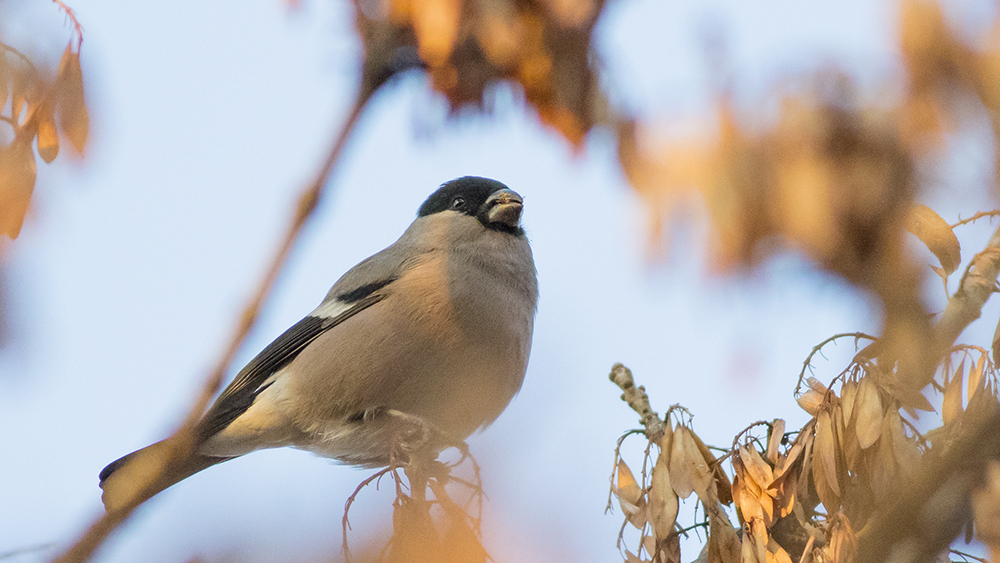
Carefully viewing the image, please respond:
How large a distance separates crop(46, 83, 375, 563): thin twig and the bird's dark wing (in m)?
2.83

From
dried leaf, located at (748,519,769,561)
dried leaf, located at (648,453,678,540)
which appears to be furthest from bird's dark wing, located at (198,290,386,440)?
dried leaf, located at (748,519,769,561)

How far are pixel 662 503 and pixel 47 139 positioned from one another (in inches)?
69.2

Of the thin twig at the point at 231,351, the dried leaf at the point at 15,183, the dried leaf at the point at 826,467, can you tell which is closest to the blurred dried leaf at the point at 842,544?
the dried leaf at the point at 826,467

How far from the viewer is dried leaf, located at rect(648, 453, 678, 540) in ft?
6.53

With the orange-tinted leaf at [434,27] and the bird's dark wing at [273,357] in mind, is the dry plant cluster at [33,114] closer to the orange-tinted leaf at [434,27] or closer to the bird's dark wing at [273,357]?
the orange-tinted leaf at [434,27]

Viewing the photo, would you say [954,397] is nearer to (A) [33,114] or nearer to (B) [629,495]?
(B) [629,495]

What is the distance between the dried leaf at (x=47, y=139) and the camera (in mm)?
1925

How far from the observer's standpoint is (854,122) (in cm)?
346

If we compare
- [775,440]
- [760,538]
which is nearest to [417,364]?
[775,440]

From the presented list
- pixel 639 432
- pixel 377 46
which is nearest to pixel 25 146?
pixel 377 46

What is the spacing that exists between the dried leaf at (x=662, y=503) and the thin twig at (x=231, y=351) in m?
1.22

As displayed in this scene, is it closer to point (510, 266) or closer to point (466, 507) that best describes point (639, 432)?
point (466, 507)

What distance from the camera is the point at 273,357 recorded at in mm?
4152

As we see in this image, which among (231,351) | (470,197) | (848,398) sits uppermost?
(470,197)
